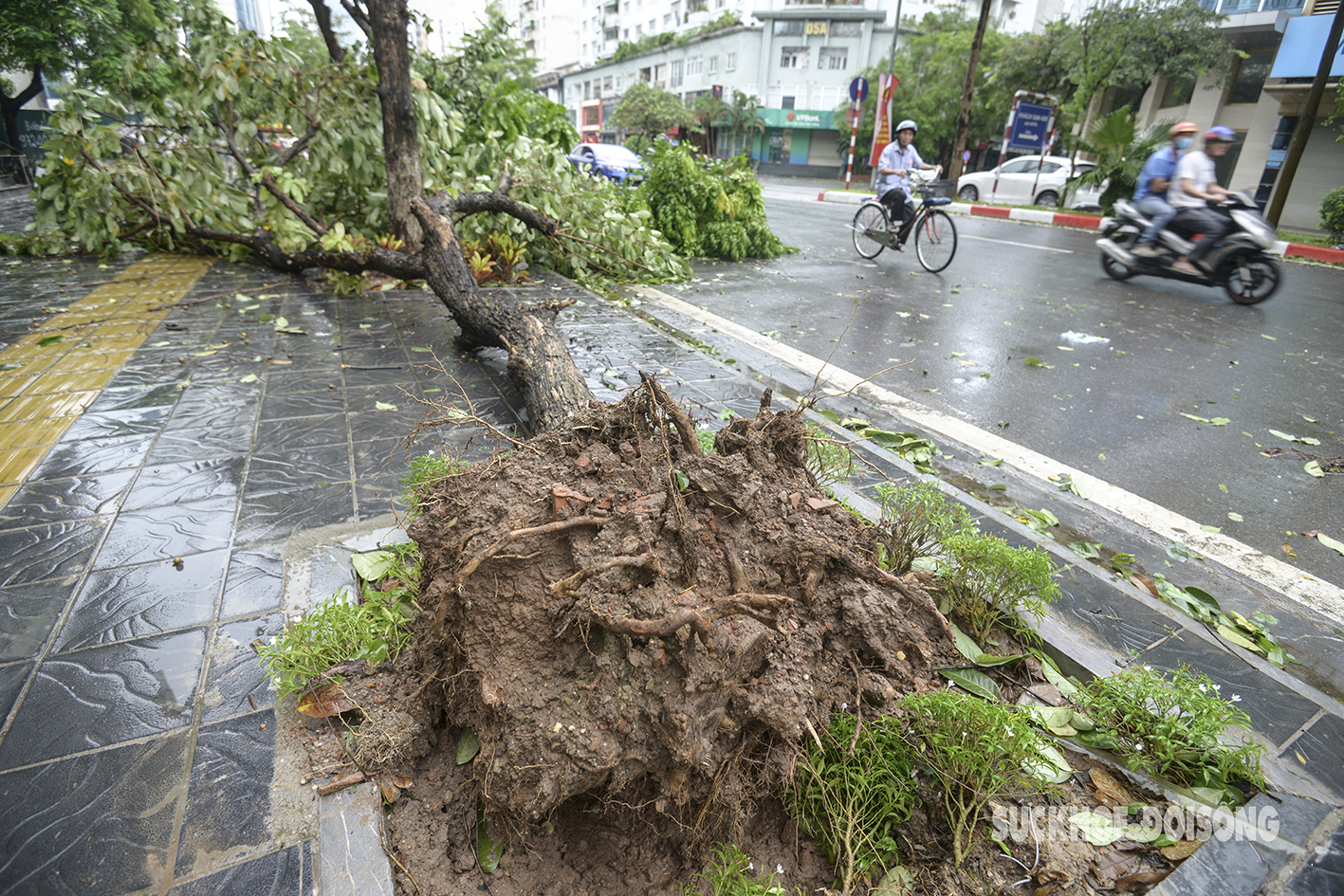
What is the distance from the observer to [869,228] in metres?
10.4

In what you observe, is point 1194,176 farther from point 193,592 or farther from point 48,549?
point 48,549

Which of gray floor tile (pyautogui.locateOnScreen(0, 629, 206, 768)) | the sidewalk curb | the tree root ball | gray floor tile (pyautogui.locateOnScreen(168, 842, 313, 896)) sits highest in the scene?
the sidewalk curb

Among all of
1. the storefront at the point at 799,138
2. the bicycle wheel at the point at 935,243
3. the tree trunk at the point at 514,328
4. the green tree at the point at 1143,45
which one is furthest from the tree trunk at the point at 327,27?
the storefront at the point at 799,138

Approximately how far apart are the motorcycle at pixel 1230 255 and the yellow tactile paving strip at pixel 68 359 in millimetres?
10828

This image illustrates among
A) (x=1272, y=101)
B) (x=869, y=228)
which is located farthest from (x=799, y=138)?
(x=869, y=228)

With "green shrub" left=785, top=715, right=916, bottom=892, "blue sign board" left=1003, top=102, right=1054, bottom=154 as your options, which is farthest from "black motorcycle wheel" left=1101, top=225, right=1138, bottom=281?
"blue sign board" left=1003, top=102, right=1054, bottom=154

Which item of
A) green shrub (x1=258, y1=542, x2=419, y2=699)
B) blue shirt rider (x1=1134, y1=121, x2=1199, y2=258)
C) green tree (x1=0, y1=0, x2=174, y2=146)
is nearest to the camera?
green shrub (x1=258, y1=542, x2=419, y2=699)

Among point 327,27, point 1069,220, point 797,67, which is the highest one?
point 797,67

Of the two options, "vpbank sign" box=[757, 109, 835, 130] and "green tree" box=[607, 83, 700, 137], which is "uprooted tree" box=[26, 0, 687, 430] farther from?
"vpbank sign" box=[757, 109, 835, 130]

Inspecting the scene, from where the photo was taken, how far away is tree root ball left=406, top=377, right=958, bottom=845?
1566 millimetres

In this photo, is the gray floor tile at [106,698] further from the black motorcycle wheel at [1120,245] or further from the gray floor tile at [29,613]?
the black motorcycle wheel at [1120,245]

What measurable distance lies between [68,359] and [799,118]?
49.9m

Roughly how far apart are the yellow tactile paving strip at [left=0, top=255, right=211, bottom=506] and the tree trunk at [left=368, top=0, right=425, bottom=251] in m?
2.40

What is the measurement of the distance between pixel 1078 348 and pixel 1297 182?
21.0m
